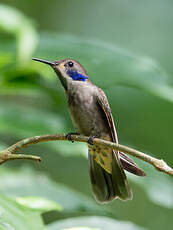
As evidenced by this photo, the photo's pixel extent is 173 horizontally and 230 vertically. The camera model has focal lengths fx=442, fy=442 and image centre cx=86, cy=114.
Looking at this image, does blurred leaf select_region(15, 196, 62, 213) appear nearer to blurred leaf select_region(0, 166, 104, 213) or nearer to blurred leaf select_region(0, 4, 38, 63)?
blurred leaf select_region(0, 166, 104, 213)

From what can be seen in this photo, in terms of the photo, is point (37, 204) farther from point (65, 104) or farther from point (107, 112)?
point (65, 104)

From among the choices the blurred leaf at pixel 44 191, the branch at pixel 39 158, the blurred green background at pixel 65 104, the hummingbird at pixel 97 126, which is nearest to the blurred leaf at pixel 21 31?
the blurred green background at pixel 65 104

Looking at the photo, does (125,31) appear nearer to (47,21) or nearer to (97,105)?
(47,21)

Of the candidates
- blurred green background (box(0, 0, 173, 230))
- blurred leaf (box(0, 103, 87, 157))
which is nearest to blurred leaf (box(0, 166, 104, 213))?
blurred green background (box(0, 0, 173, 230))

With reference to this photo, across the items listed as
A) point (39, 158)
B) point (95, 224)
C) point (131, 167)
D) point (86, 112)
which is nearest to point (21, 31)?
point (86, 112)

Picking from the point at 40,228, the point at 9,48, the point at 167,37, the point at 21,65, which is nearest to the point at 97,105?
the point at 21,65
